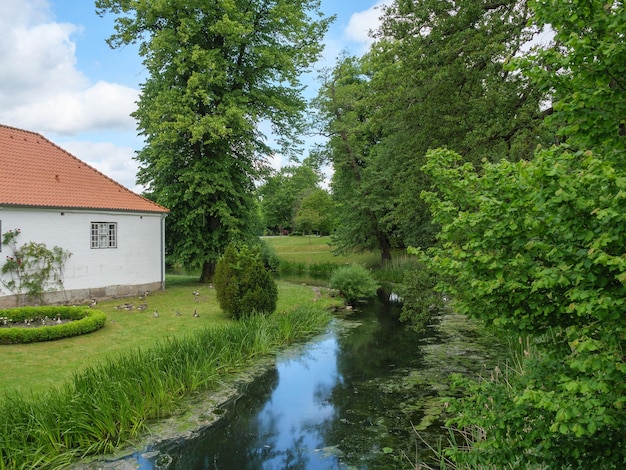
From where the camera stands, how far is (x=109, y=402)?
6.88 m

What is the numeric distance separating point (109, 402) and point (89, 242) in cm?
1121

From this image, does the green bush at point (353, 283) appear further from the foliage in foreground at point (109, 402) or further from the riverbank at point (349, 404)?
the foliage in foreground at point (109, 402)

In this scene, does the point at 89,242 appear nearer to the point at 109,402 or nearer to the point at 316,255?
the point at 109,402

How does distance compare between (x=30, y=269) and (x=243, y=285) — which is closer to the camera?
(x=243, y=285)

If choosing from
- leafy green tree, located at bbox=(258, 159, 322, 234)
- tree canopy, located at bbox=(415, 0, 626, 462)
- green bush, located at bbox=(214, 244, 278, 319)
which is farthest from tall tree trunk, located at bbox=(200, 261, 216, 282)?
leafy green tree, located at bbox=(258, 159, 322, 234)

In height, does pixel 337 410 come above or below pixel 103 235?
below

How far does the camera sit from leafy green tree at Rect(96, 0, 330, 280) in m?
18.4

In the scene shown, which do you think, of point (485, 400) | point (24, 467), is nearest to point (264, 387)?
point (24, 467)

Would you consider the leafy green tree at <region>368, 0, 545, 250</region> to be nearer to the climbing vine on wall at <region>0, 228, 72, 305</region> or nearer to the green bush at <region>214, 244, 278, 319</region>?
the green bush at <region>214, 244, 278, 319</region>

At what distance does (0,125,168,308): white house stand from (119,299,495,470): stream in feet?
30.1

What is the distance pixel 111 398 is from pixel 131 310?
8626 millimetres

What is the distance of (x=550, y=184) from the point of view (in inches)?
108

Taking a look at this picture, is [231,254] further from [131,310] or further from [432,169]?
[432,169]

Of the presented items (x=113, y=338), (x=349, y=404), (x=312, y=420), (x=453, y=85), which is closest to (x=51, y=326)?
(x=113, y=338)
